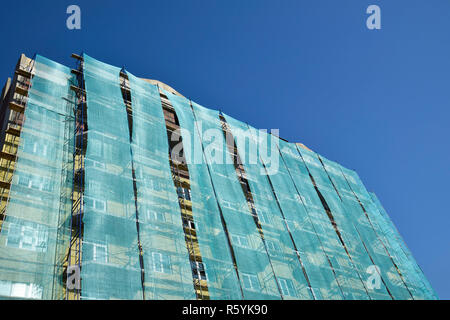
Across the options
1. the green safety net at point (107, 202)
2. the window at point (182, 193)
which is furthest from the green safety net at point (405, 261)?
the green safety net at point (107, 202)

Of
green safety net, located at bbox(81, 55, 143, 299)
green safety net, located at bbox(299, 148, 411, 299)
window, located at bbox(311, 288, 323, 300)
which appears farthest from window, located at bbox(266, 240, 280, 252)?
green safety net, located at bbox(81, 55, 143, 299)

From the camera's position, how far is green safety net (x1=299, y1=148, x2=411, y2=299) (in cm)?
1290

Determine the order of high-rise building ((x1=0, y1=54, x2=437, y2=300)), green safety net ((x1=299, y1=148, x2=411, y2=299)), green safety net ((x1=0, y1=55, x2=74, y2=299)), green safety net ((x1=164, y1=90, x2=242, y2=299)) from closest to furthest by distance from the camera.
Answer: green safety net ((x1=0, y1=55, x2=74, y2=299)) < high-rise building ((x1=0, y1=54, x2=437, y2=300)) < green safety net ((x1=164, y1=90, x2=242, y2=299)) < green safety net ((x1=299, y1=148, x2=411, y2=299))

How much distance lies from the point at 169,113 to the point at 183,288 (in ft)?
25.4

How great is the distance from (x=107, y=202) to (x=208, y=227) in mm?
2544

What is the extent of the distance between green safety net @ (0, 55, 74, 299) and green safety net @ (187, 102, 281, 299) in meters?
3.96

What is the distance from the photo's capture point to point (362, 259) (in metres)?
13.4

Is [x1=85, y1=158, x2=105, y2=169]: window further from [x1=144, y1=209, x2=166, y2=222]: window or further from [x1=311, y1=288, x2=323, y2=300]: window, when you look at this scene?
[x1=311, y1=288, x2=323, y2=300]: window

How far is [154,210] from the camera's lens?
30.7 feet

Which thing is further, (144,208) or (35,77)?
(35,77)

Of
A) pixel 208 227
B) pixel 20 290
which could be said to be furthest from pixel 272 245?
pixel 20 290

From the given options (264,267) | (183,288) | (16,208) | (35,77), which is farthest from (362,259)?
(35,77)

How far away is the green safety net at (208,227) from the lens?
8.75 meters
